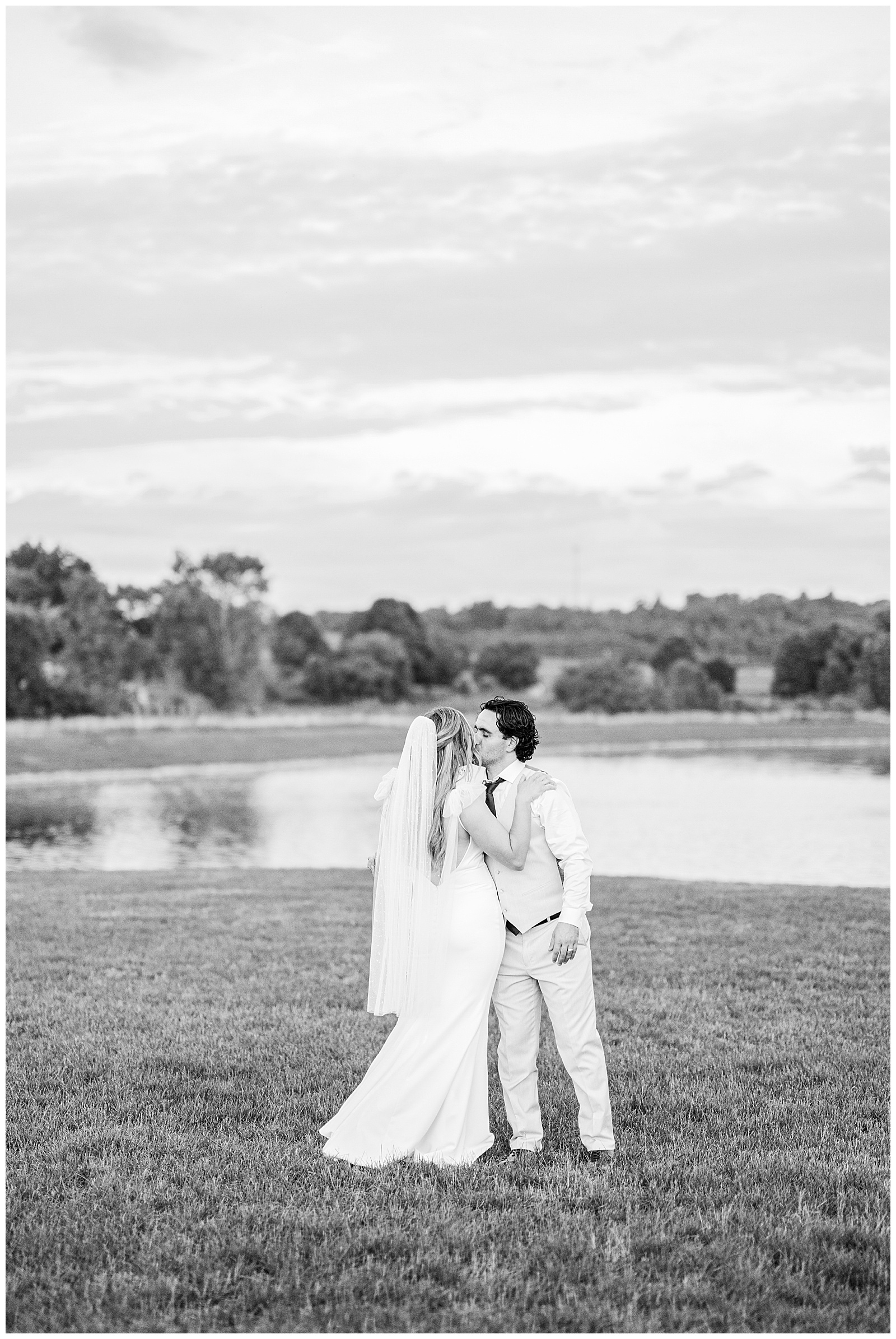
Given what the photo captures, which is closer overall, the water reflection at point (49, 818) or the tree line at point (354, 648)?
the water reflection at point (49, 818)

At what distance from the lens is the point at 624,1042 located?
7598 mm

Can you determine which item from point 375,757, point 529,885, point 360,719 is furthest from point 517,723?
point 360,719

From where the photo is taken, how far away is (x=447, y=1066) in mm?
5637

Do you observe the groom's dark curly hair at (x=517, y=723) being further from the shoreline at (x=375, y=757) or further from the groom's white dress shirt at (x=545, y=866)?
the shoreline at (x=375, y=757)

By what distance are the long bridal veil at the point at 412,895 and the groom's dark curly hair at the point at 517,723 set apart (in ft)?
1.08

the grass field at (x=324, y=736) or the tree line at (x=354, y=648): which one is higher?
the tree line at (x=354, y=648)

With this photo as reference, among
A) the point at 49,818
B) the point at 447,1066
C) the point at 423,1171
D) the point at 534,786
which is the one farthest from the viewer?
the point at 49,818

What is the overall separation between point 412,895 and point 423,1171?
1.18 metres

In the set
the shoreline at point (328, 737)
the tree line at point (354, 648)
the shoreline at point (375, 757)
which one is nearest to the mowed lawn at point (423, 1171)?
the shoreline at point (375, 757)

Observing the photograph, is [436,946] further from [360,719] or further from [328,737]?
[360,719]

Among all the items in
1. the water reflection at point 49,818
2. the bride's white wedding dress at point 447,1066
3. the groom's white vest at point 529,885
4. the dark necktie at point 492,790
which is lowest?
the water reflection at point 49,818

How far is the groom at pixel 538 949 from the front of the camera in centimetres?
558

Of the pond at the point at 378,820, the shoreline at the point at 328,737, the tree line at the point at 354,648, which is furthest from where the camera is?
the tree line at the point at 354,648

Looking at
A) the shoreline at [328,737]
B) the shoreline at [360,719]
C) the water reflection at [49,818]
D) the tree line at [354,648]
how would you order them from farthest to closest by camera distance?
the tree line at [354,648], the shoreline at [360,719], the shoreline at [328,737], the water reflection at [49,818]
